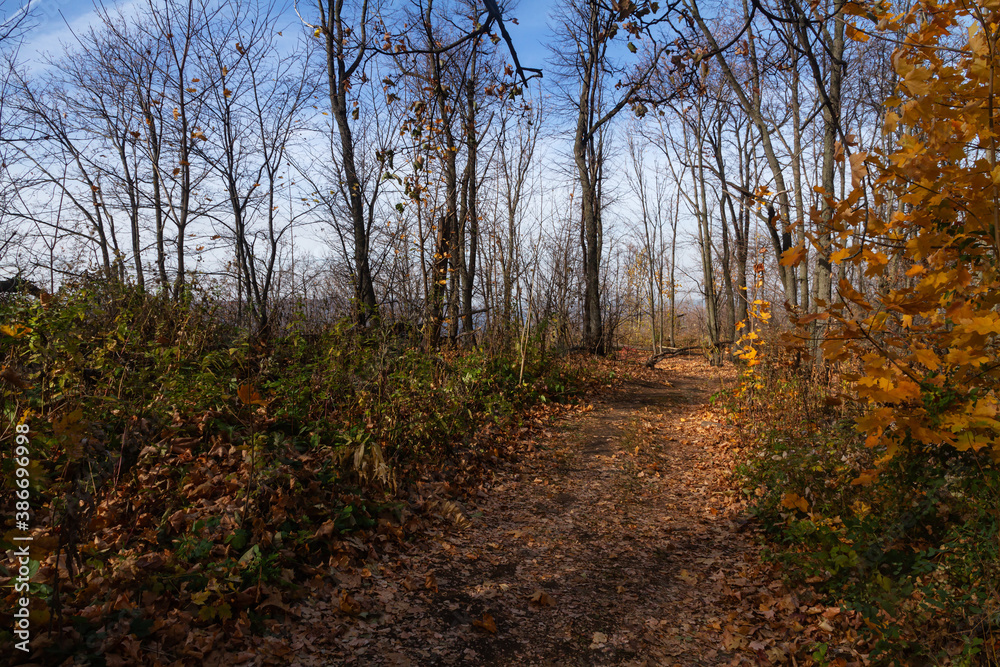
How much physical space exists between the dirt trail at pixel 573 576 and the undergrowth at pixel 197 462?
1.28 ft

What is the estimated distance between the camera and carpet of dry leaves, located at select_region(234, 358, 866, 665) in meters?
3.07

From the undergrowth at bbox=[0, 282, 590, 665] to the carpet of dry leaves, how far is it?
0.66 feet

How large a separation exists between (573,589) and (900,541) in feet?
6.76

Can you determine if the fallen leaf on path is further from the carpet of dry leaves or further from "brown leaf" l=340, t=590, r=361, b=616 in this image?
"brown leaf" l=340, t=590, r=361, b=616

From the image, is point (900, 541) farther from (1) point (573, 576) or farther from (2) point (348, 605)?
(2) point (348, 605)

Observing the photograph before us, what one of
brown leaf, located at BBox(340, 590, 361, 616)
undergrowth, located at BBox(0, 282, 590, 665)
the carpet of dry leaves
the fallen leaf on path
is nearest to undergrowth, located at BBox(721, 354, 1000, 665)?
the carpet of dry leaves

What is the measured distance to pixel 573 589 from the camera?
381 cm

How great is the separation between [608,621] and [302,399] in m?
3.42

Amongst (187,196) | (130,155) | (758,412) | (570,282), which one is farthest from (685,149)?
(130,155)

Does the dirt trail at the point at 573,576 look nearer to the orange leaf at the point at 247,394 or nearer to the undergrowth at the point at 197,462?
the undergrowth at the point at 197,462

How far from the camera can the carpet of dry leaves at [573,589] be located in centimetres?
307

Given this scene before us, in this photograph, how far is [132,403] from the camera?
4.49m

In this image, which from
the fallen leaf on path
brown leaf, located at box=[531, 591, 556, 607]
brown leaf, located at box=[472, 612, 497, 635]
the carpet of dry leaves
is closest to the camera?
the carpet of dry leaves

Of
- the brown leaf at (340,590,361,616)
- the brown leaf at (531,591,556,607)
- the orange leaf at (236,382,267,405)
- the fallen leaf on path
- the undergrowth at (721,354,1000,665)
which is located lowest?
the fallen leaf on path
